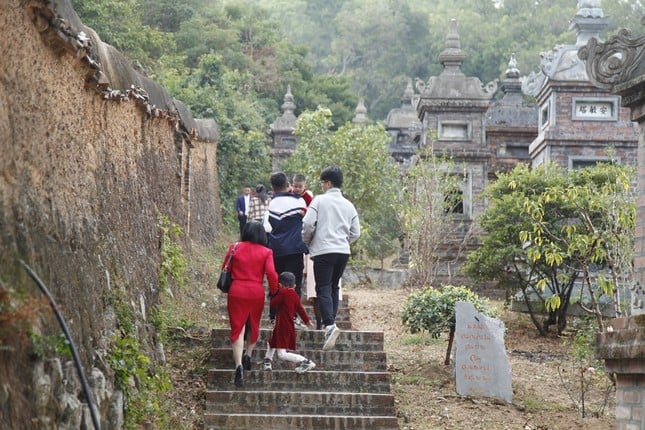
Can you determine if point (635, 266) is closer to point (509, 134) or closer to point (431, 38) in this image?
point (509, 134)

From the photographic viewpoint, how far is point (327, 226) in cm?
1278

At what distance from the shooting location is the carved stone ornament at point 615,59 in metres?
10.2

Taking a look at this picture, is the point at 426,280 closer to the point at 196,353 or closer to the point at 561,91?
the point at 561,91

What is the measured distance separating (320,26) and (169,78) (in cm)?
5335

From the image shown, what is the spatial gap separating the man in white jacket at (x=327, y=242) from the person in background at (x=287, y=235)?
2.30 ft

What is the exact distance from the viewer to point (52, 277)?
820cm

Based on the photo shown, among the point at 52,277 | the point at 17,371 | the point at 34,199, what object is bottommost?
the point at 17,371

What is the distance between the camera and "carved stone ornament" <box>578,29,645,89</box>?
10188mm

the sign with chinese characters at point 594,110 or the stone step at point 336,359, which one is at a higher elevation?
the sign with chinese characters at point 594,110

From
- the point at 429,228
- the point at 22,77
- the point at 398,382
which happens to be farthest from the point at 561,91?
A: the point at 22,77

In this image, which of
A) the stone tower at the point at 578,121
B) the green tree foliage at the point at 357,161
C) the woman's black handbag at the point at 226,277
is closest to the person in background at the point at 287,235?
the woman's black handbag at the point at 226,277

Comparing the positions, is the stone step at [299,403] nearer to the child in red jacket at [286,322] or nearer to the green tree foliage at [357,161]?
the child in red jacket at [286,322]

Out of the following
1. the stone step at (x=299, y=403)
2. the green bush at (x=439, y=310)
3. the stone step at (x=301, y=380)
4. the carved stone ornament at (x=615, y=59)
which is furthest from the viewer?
the green bush at (x=439, y=310)

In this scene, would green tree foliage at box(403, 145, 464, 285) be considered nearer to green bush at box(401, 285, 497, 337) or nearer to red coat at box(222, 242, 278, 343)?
green bush at box(401, 285, 497, 337)
